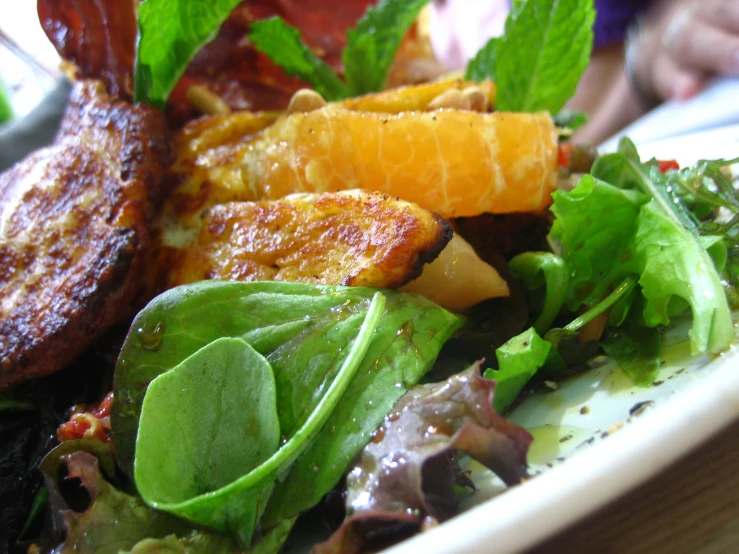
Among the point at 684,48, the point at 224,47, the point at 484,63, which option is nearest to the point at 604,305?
the point at 484,63

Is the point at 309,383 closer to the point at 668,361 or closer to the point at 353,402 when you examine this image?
the point at 353,402

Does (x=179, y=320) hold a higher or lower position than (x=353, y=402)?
Answer: higher

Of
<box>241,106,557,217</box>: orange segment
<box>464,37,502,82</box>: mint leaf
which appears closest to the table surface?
<box>241,106,557,217</box>: orange segment

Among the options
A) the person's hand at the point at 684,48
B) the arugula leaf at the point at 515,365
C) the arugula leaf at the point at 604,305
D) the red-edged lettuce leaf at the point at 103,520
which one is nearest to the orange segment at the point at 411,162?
the arugula leaf at the point at 604,305

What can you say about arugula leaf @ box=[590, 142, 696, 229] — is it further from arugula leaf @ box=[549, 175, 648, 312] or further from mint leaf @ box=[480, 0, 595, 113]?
mint leaf @ box=[480, 0, 595, 113]

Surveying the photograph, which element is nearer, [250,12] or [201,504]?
[201,504]

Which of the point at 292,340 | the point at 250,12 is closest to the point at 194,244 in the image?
the point at 292,340

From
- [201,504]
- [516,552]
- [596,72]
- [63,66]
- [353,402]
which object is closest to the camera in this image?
[516,552]
